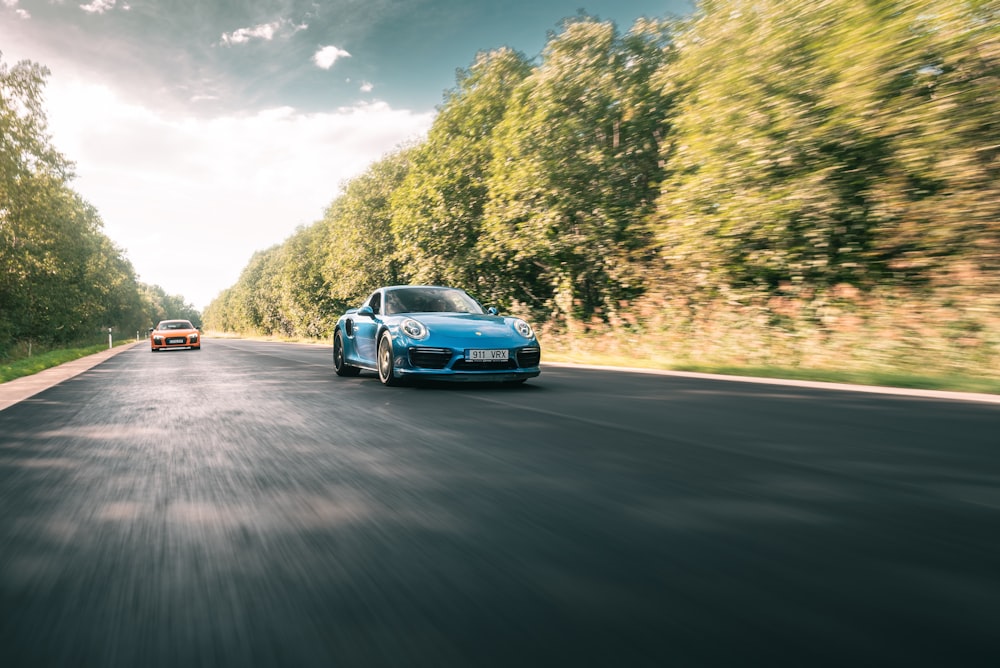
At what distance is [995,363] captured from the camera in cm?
950

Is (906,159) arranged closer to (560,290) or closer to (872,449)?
(872,449)

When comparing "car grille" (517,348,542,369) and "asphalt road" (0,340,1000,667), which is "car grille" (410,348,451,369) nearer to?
"car grille" (517,348,542,369)

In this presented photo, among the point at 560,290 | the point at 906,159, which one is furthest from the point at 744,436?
the point at 560,290

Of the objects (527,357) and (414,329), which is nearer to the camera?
(414,329)

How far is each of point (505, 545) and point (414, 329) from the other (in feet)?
21.3

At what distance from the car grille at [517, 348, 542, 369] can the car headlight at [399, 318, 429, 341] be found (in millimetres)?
1232

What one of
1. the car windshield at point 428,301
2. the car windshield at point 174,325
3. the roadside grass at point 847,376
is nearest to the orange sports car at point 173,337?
the car windshield at point 174,325

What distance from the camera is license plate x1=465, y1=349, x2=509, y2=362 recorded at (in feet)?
Answer: 28.6

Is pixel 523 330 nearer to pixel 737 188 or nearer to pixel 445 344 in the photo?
pixel 445 344

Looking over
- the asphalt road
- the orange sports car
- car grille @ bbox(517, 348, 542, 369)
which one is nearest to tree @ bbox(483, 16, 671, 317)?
car grille @ bbox(517, 348, 542, 369)

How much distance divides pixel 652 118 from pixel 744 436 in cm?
1970

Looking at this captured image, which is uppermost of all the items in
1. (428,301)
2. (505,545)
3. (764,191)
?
(764,191)

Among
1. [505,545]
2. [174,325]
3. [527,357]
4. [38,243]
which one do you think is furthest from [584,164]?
[38,243]

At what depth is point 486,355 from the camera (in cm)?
876
